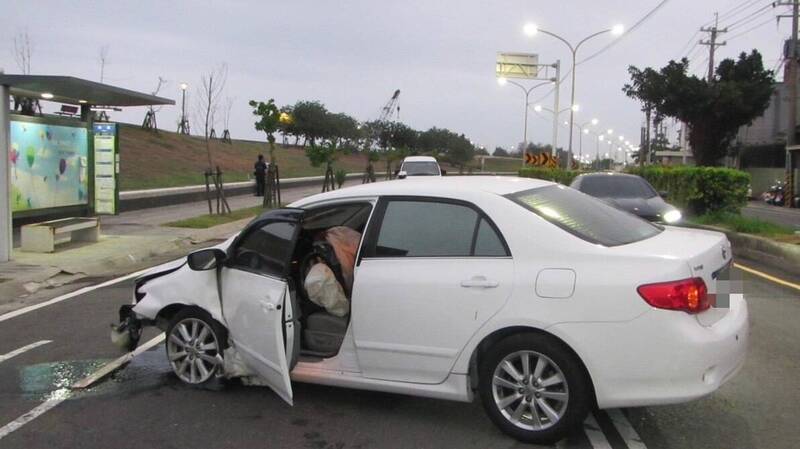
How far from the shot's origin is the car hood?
12.1 meters

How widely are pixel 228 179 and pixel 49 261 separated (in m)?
24.9

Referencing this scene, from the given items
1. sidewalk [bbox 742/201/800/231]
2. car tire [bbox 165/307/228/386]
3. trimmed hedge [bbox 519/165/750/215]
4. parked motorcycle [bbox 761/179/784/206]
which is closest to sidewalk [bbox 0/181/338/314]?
car tire [bbox 165/307/228/386]

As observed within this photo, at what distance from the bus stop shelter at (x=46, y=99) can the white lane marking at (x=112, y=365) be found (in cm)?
586

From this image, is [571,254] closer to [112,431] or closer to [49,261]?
[112,431]

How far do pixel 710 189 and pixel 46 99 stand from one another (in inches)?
595

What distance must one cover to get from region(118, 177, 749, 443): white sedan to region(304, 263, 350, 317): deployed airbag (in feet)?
0.20

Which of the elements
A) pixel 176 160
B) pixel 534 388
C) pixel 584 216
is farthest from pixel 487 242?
pixel 176 160

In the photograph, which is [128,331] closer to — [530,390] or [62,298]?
[530,390]

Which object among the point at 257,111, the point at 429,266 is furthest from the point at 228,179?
the point at 429,266

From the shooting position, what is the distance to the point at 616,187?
13.7m

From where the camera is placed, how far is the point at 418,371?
442cm

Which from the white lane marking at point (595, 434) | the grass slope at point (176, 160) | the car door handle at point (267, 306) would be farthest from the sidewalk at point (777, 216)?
the grass slope at point (176, 160)

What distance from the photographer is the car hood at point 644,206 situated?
1212 centimetres

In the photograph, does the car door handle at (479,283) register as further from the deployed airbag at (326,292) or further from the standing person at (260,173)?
the standing person at (260,173)
